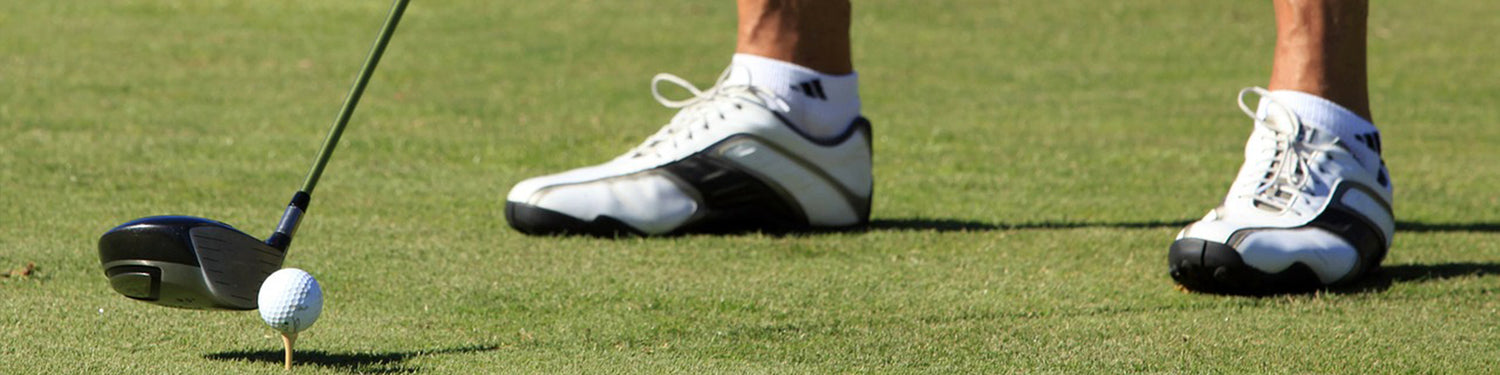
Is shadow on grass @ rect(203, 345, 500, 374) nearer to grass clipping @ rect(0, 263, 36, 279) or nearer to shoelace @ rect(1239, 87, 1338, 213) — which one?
grass clipping @ rect(0, 263, 36, 279)

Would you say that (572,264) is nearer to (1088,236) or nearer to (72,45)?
(1088,236)

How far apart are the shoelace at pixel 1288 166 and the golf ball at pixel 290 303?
6.01 ft

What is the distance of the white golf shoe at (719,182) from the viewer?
3.48m

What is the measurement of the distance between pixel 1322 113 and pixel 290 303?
6.77ft

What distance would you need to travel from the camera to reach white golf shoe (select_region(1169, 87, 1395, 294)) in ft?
9.41

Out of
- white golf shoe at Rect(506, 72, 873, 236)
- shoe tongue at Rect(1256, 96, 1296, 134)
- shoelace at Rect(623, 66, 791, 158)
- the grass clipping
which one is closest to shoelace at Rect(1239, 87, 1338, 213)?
shoe tongue at Rect(1256, 96, 1296, 134)

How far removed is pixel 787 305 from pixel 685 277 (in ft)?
1.15

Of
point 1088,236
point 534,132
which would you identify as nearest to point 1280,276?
point 1088,236

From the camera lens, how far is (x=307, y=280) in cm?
210

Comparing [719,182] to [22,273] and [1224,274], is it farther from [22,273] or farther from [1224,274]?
[22,273]

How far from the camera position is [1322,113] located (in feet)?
10.3

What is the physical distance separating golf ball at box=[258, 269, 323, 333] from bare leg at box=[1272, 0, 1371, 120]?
198cm

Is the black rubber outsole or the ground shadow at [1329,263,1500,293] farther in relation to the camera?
the ground shadow at [1329,263,1500,293]

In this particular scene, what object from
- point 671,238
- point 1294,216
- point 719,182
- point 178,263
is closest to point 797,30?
point 719,182
